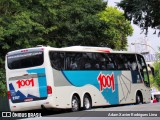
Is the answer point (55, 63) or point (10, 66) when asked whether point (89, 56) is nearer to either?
point (55, 63)

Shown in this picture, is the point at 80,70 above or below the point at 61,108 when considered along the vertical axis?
above

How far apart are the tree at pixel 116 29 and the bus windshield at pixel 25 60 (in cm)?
1510

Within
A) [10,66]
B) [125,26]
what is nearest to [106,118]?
[10,66]

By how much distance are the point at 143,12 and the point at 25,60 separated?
5.68 m

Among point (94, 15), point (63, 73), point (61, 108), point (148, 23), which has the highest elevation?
point (94, 15)

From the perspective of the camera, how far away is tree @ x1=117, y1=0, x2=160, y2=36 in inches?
690

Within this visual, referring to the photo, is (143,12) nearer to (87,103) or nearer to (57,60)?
(57,60)

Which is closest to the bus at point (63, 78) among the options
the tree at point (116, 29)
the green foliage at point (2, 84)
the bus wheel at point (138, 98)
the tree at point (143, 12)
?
the bus wheel at point (138, 98)

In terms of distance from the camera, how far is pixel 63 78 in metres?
17.6

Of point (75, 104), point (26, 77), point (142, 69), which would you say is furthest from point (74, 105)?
point (142, 69)

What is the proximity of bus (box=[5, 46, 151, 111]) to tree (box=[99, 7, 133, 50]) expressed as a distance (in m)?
11.7

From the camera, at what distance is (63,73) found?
17.5 metres

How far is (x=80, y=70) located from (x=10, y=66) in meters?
3.22

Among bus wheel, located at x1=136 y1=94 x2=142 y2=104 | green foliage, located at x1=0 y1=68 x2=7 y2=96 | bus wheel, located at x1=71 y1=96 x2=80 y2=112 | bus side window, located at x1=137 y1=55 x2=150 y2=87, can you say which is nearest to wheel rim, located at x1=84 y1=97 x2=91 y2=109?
bus wheel, located at x1=71 y1=96 x2=80 y2=112
